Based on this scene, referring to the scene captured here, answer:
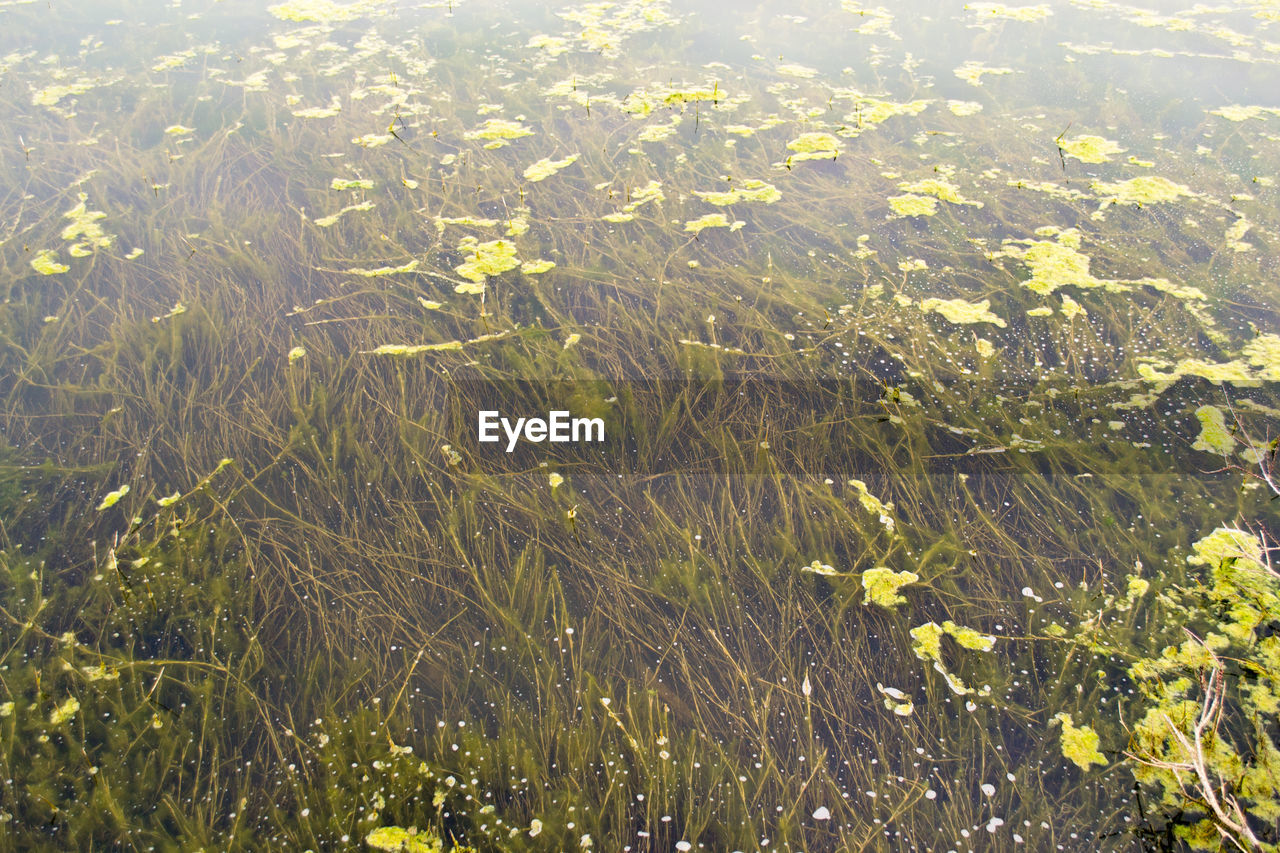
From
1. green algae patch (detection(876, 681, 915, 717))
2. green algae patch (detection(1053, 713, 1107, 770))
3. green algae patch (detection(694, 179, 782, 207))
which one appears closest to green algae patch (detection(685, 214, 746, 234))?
green algae patch (detection(694, 179, 782, 207))

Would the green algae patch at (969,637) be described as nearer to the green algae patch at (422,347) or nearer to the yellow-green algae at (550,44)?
the green algae patch at (422,347)

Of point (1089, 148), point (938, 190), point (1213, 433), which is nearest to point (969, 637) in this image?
point (1213, 433)

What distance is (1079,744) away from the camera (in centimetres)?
148

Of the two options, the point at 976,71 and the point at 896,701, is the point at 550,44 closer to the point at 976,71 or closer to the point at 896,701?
the point at 976,71

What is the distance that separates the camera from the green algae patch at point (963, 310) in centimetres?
267

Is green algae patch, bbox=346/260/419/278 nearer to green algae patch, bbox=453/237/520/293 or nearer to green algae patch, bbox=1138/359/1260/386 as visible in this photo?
green algae patch, bbox=453/237/520/293

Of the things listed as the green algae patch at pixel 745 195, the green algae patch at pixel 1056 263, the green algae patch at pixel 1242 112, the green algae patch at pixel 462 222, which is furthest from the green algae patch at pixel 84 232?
the green algae patch at pixel 1242 112

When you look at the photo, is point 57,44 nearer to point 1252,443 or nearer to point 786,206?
point 786,206

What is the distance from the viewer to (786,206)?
Result: 334cm

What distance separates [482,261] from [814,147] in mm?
2038

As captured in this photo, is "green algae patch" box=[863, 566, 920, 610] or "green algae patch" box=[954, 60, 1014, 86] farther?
"green algae patch" box=[954, 60, 1014, 86]

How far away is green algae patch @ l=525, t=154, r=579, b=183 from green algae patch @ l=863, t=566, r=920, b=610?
268cm

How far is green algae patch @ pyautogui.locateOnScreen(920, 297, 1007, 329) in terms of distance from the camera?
2.67m

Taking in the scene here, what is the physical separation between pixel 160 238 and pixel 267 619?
235cm
